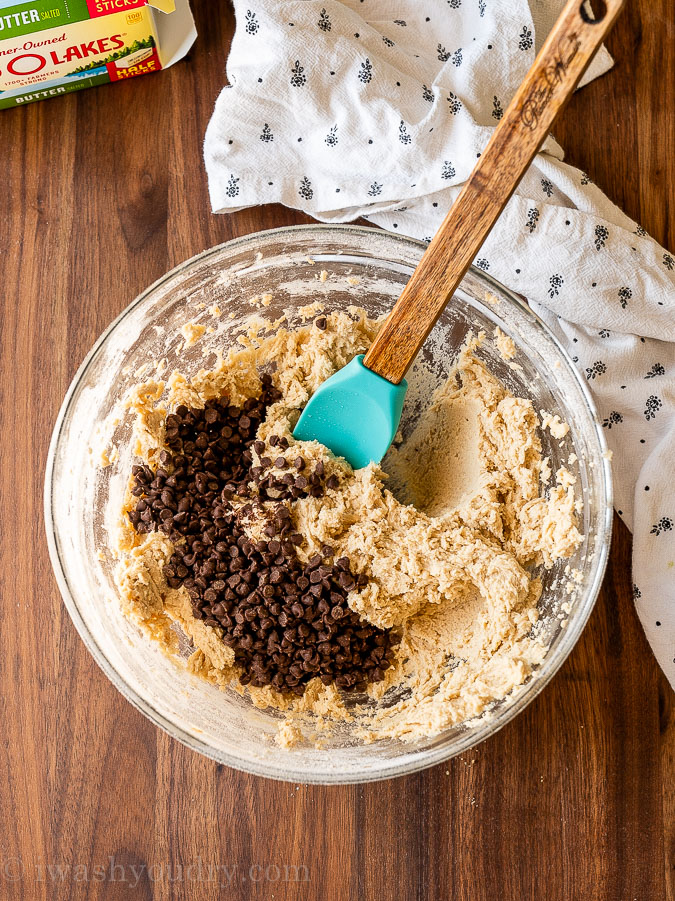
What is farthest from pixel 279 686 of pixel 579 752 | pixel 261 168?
pixel 261 168

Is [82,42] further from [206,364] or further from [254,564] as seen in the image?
[254,564]

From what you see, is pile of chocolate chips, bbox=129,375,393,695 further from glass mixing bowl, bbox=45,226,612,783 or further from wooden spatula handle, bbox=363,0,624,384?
wooden spatula handle, bbox=363,0,624,384

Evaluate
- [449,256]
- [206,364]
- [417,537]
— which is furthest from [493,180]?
[206,364]

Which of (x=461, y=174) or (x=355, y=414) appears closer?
(x=355, y=414)

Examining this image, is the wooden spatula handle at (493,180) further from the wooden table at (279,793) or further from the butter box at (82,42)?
the butter box at (82,42)

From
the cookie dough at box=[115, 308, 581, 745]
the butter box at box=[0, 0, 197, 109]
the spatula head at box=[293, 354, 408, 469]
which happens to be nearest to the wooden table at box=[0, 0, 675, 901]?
the butter box at box=[0, 0, 197, 109]
